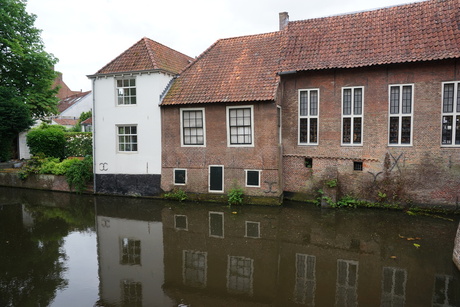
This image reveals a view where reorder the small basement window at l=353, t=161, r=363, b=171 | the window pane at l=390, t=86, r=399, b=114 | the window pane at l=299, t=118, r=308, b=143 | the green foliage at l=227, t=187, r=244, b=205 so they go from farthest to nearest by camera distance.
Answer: the window pane at l=299, t=118, r=308, b=143 < the green foliage at l=227, t=187, r=244, b=205 < the small basement window at l=353, t=161, r=363, b=171 < the window pane at l=390, t=86, r=399, b=114

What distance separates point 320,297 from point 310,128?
9090 mm

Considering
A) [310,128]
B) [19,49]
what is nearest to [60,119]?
[19,49]

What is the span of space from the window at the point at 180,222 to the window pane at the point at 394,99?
9367 mm

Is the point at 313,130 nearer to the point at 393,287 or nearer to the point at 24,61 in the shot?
the point at 393,287

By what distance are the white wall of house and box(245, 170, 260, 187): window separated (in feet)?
14.8

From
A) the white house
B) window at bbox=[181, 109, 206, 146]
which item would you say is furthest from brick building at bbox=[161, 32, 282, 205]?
the white house

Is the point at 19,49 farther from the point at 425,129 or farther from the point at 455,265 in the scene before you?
the point at 455,265

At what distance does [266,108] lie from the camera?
1392 cm

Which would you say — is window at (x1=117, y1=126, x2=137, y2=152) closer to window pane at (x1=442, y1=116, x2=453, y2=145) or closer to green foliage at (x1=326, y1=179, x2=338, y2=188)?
green foliage at (x1=326, y1=179, x2=338, y2=188)

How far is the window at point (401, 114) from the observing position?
1288 cm

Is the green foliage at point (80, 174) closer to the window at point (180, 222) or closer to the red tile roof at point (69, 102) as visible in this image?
the window at point (180, 222)

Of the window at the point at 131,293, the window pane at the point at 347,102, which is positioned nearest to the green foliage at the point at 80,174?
the window at the point at 131,293

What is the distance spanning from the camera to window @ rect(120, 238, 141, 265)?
844 cm

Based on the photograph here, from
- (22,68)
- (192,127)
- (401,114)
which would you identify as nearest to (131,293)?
(192,127)
